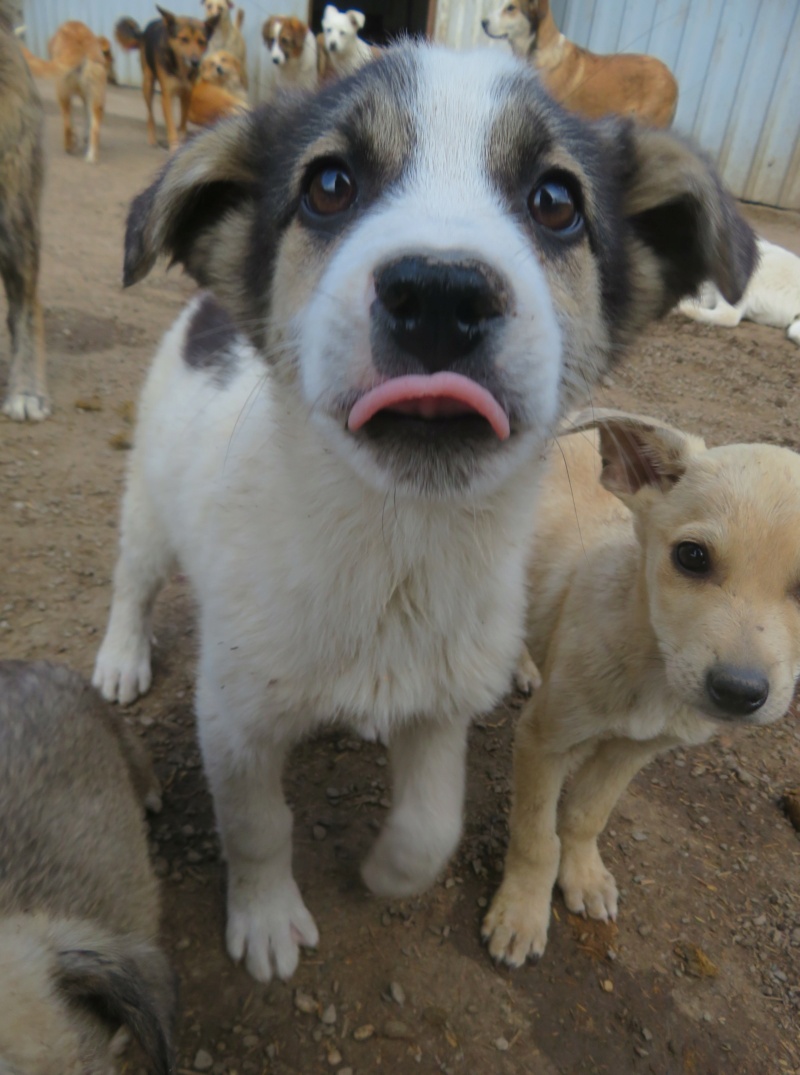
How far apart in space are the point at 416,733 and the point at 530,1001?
745mm

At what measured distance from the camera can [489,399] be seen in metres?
1.20

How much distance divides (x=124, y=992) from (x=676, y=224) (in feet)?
6.39

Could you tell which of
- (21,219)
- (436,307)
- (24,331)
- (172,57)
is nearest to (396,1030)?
(436,307)

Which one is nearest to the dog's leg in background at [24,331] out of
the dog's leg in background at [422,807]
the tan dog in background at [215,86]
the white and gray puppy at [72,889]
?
the white and gray puppy at [72,889]

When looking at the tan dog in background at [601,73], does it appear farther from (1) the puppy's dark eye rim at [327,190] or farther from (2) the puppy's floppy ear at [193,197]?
(1) the puppy's dark eye rim at [327,190]

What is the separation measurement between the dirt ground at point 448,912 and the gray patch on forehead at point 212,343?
3.45ft

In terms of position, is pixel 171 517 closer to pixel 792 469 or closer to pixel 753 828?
pixel 792 469

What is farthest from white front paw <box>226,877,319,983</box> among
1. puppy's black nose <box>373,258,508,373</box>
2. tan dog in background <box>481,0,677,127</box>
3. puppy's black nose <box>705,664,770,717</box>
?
tan dog in background <box>481,0,677,127</box>

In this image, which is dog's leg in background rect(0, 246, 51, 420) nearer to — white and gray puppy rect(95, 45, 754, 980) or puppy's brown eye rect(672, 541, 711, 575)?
white and gray puppy rect(95, 45, 754, 980)

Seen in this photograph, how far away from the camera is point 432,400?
1225mm

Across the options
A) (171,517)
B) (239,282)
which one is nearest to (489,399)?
(239,282)

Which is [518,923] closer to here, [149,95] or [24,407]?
[24,407]

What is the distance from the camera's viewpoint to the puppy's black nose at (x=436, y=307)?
43.0 inches

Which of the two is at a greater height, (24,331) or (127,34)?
(127,34)
